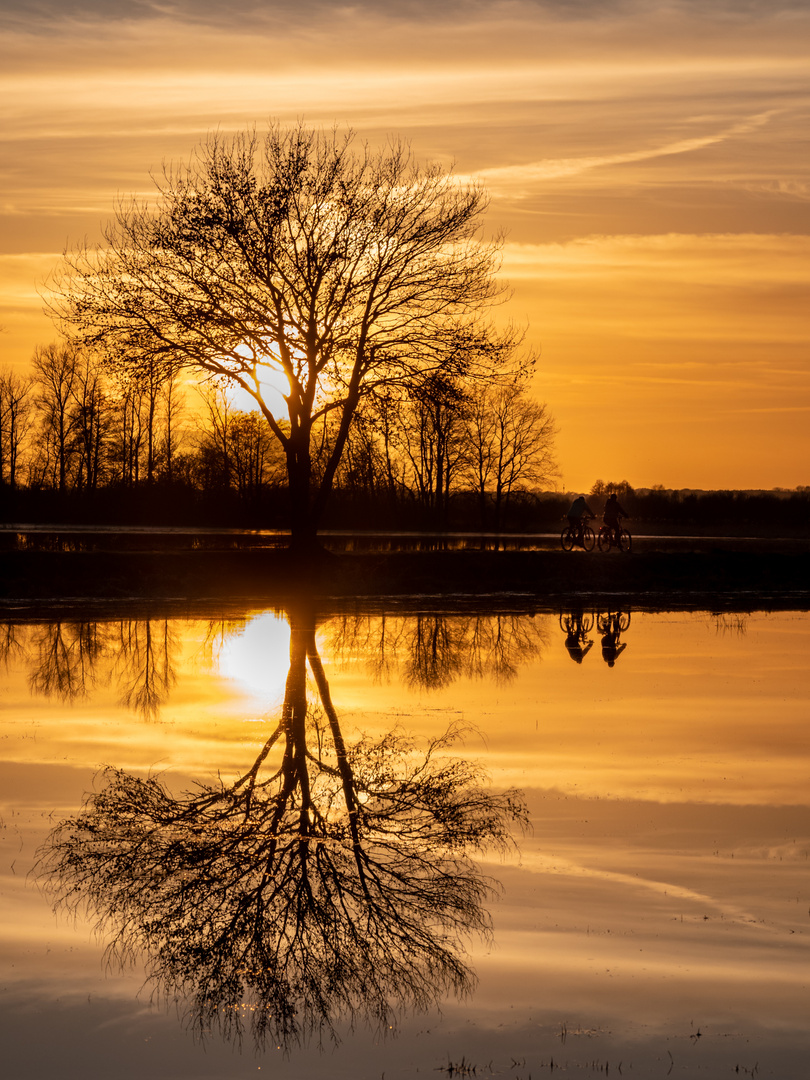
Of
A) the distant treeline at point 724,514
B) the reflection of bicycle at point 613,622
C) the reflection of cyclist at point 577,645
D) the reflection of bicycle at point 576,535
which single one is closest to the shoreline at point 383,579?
the reflection of bicycle at point 576,535

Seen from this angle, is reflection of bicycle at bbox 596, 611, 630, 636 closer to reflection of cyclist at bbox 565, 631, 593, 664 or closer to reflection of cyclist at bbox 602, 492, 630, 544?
reflection of cyclist at bbox 565, 631, 593, 664

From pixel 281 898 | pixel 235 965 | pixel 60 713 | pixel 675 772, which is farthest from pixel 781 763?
pixel 60 713

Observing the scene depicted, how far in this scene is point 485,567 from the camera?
37.5 m

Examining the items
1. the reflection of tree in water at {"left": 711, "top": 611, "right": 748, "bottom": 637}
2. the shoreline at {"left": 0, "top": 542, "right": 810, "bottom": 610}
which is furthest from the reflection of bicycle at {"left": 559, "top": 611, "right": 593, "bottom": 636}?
the shoreline at {"left": 0, "top": 542, "right": 810, "bottom": 610}

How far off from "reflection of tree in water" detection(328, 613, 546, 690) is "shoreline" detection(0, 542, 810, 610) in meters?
4.35

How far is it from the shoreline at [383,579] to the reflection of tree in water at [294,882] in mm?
20008

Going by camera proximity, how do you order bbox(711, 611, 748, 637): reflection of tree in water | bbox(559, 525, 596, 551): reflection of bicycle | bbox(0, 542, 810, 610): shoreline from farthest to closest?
bbox(559, 525, 596, 551): reflection of bicycle, bbox(0, 542, 810, 610): shoreline, bbox(711, 611, 748, 637): reflection of tree in water

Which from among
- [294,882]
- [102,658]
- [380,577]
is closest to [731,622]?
[380,577]

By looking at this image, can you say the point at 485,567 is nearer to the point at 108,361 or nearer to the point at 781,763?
the point at 108,361

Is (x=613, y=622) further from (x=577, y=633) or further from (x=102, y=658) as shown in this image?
(x=102, y=658)

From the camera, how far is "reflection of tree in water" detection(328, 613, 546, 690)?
1998cm

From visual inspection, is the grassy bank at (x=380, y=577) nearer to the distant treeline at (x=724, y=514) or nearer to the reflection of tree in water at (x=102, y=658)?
the reflection of tree in water at (x=102, y=658)

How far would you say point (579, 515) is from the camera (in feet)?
130

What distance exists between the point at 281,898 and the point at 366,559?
28727mm
